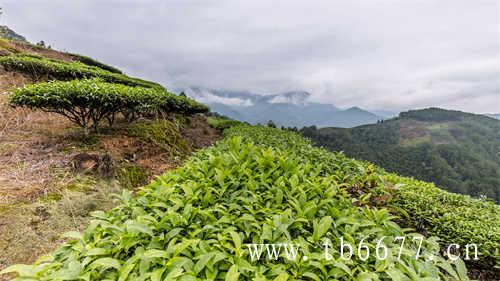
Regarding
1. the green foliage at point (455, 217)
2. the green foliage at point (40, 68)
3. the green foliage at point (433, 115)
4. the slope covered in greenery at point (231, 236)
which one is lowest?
the green foliage at point (455, 217)

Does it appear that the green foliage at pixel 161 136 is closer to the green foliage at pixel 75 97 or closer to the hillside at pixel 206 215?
the hillside at pixel 206 215

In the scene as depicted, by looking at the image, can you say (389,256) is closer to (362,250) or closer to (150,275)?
(362,250)

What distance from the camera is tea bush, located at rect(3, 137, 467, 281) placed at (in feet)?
3.89

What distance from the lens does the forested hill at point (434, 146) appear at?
196 ft

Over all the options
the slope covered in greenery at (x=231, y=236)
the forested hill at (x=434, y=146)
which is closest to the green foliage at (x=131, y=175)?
the slope covered in greenery at (x=231, y=236)

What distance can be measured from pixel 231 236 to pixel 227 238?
1.4 inches

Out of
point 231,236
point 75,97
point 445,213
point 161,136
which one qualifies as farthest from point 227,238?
point 161,136

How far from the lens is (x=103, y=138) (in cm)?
551

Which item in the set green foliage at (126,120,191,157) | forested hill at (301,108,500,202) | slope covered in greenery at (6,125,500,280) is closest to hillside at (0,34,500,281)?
slope covered in greenery at (6,125,500,280)

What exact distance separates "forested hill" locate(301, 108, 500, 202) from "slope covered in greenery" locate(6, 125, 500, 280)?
119ft

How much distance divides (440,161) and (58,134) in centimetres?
9850

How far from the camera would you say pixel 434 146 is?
310ft

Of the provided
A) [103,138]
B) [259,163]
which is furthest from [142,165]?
[259,163]

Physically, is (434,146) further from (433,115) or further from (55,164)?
(55,164)
